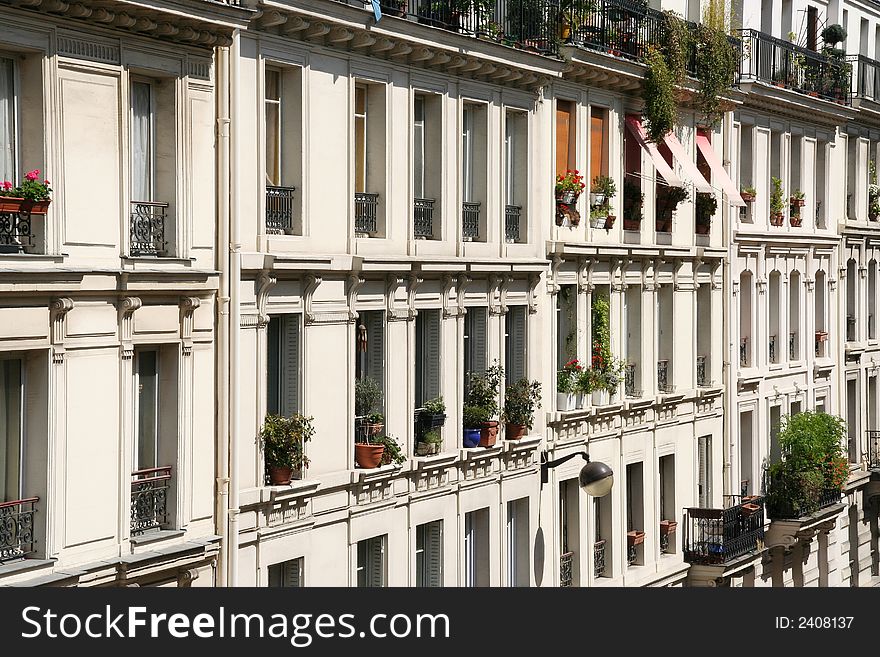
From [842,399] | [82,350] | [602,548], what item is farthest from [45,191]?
[842,399]

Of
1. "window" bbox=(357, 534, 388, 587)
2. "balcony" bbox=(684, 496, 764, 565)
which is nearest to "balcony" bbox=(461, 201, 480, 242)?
"window" bbox=(357, 534, 388, 587)

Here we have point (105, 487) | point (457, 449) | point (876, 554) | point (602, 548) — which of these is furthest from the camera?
point (876, 554)

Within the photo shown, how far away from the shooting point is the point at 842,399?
1829 inches

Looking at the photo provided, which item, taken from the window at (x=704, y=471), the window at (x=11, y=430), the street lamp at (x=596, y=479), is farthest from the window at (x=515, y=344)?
the window at (x=11, y=430)

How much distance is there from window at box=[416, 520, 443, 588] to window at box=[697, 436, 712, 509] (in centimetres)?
1128

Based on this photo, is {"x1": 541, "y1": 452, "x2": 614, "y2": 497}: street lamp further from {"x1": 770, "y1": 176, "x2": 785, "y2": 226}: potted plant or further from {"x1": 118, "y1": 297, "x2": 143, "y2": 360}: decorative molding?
{"x1": 770, "y1": 176, "x2": 785, "y2": 226}: potted plant

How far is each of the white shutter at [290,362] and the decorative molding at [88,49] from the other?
5.24 m

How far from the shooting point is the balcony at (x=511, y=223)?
97.6ft

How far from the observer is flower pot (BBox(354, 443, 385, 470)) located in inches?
1009

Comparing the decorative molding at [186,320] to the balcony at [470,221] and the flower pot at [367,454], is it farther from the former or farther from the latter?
the balcony at [470,221]

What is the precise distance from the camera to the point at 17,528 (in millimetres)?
19547

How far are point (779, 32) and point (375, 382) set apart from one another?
20078mm

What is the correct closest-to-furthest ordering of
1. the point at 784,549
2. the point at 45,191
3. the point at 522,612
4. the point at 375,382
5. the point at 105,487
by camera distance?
the point at 522,612 < the point at 45,191 < the point at 105,487 < the point at 375,382 < the point at 784,549

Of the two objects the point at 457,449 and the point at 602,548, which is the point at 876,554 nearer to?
the point at 602,548
